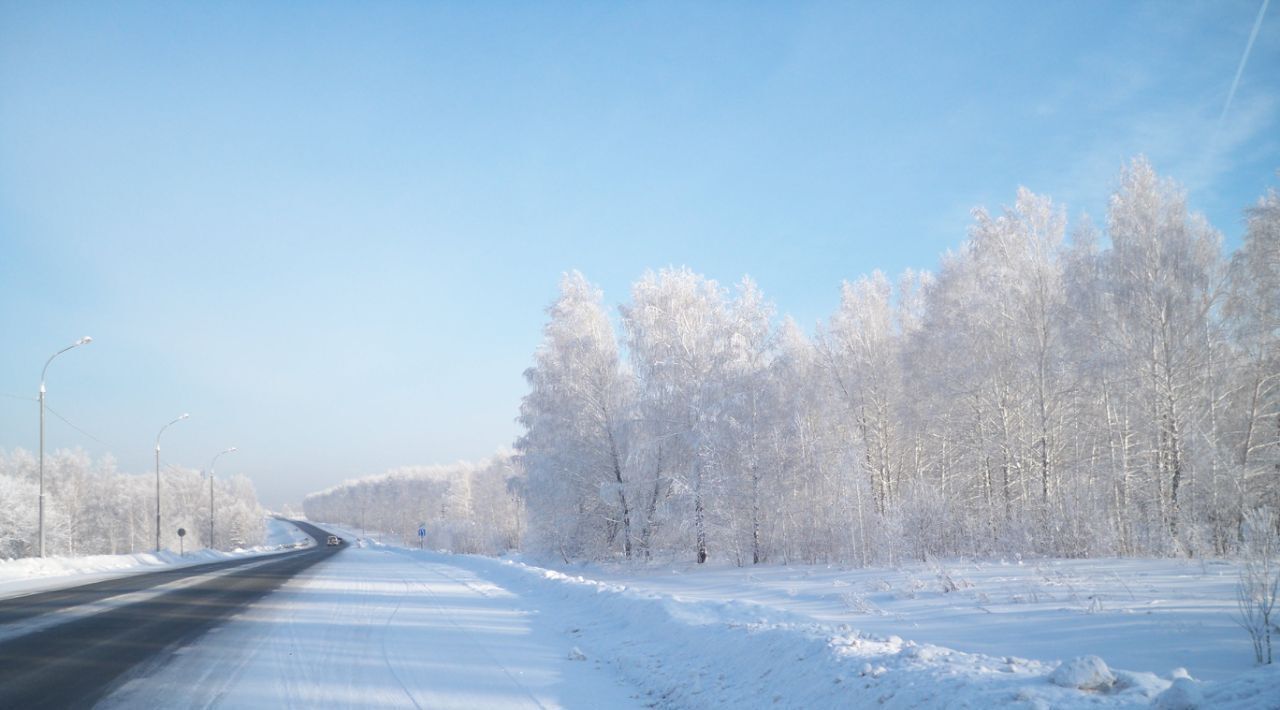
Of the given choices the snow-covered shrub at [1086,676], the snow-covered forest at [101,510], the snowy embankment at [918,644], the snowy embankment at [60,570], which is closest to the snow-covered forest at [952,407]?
the snowy embankment at [918,644]

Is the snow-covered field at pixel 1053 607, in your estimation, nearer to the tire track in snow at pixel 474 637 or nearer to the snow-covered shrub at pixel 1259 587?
the snow-covered shrub at pixel 1259 587

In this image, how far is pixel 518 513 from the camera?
7825 centimetres

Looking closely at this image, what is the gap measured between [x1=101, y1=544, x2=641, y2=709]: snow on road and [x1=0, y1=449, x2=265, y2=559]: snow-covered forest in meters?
61.7

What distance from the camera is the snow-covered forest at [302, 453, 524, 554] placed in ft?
199

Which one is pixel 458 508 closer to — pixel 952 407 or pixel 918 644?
pixel 952 407

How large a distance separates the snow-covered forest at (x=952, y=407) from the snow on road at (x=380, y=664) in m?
11.9

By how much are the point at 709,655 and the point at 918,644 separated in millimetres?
2509

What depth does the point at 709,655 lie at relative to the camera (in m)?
8.89

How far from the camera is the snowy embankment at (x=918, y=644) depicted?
5277mm

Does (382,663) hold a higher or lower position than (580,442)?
lower

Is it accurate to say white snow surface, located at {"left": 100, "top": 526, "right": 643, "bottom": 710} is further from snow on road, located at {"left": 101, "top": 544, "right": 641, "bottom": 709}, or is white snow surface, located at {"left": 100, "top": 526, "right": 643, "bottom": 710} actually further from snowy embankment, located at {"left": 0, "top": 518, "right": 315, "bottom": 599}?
snowy embankment, located at {"left": 0, "top": 518, "right": 315, "bottom": 599}

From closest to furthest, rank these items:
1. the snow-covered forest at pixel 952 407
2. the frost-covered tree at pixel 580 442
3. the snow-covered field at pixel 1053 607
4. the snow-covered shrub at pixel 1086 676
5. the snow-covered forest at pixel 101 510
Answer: the snow-covered shrub at pixel 1086 676 < the snow-covered field at pixel 1053 607 < the snow-covered forest at pixel 952 407 < the frost-covered tree at pixel 580 442 < the snow-covered forest at pixel 101 510

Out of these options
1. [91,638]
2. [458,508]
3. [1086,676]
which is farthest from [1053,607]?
[458,508]

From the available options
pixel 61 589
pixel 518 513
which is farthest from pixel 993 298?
pixel 518 513
